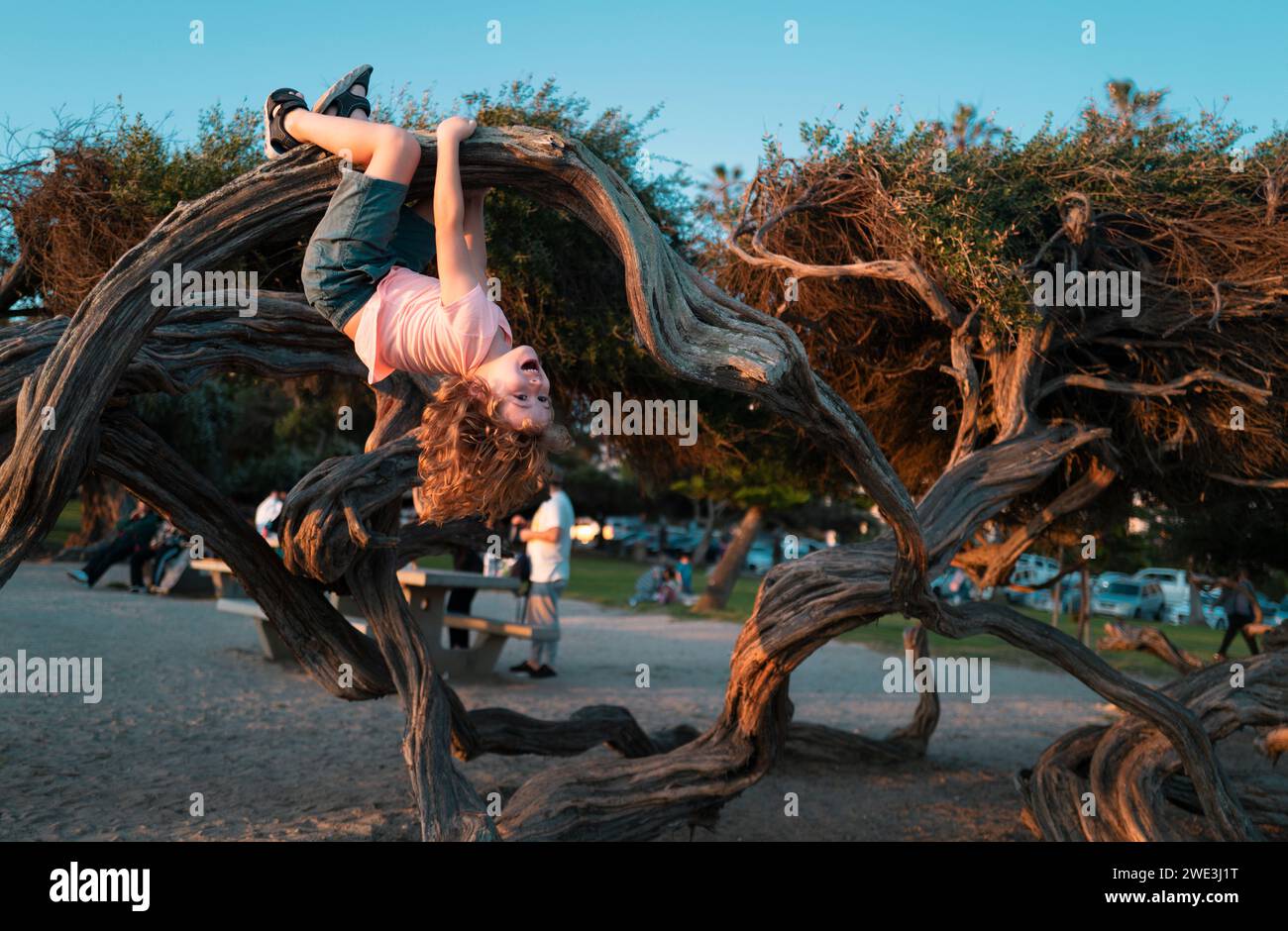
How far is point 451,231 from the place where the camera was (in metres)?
3.24

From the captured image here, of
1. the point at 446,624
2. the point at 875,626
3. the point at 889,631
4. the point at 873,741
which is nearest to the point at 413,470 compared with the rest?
the point at 873,741

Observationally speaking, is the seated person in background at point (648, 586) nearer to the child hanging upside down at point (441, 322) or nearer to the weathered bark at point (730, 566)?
the weathered bark at point (730, 566)

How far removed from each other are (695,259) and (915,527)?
4184mm

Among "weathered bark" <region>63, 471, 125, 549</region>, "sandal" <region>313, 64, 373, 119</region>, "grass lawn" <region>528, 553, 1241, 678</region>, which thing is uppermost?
"sandal" <region>313, 64, 373, 119</region>

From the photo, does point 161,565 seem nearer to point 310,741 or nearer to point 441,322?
point 310,741

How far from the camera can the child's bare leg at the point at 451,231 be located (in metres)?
3.21

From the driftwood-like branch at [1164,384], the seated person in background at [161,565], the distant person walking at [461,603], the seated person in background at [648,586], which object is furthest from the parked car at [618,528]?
the driftwood-like branch at [1164,384]

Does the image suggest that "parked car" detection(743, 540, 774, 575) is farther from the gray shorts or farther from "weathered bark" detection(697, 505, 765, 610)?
the gray shorts

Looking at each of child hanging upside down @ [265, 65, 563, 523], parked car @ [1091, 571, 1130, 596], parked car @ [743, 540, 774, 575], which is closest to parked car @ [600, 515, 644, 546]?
parked car @ [743, 540, 774, 575]

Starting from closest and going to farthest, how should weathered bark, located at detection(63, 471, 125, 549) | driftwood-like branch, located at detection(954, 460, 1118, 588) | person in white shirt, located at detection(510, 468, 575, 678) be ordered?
driftwood-like branch, located at detection(954, 460, 1118, 588) → person in white shirt, located at detection(510, 468, 575, 678) → weathered bark, located at detection(63, 471, 125, 549)

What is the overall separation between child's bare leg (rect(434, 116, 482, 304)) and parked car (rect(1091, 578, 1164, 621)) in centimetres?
3336

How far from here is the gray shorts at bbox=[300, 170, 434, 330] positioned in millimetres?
3361

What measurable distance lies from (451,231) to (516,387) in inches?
20.0

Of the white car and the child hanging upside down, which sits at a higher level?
the child hanging upside down
